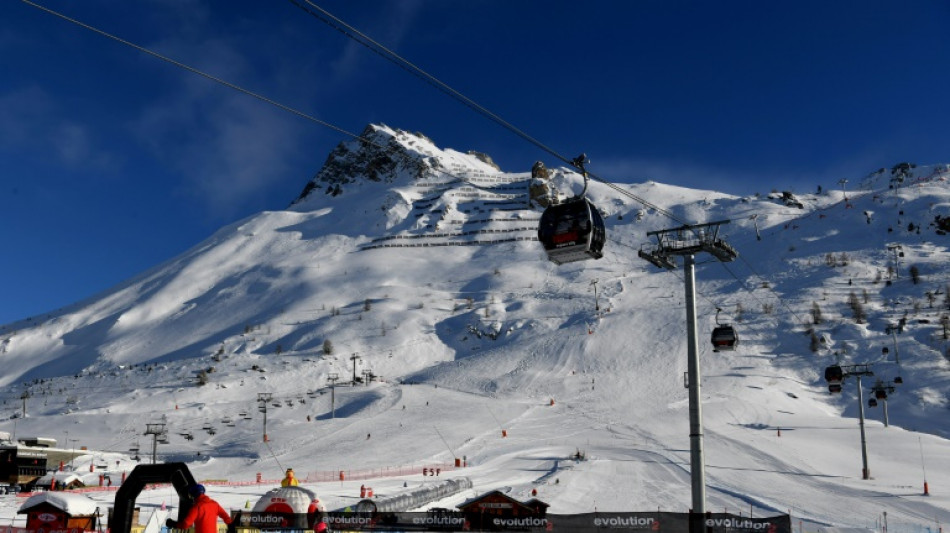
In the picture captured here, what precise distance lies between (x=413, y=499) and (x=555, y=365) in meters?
48.3

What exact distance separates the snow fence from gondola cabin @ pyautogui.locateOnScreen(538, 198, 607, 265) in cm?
1280

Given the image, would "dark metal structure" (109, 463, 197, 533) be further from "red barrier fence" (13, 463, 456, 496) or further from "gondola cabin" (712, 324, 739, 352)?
"red barrier fence" (13, 463, 456, 496)

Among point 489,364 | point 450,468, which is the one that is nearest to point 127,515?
point 450,468

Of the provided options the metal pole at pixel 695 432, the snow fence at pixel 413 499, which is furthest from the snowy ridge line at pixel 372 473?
the metal pole at pixel 695 432

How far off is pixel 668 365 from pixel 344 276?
295 ft

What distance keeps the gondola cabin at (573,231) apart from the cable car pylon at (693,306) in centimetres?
379

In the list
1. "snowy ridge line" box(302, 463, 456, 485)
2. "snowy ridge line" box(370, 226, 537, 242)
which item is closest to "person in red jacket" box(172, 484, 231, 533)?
"snowy ridge line" box(302, 463, 456, 485)

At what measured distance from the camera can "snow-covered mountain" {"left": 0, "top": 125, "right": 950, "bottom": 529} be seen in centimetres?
4131

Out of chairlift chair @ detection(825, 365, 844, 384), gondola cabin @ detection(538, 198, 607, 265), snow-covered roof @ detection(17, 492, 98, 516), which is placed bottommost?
snow-covered roof @ detection(17, 492, 98, 516)

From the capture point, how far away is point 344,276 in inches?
5881

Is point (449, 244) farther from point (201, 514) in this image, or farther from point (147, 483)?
point (201, 514)

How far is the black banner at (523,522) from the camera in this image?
16.4 meters

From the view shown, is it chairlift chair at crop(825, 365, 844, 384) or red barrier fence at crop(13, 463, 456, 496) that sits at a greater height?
chairlift chair at crop(825, 365, 844, 384)

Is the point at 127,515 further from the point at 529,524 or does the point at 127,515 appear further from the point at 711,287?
the point at 711,287
